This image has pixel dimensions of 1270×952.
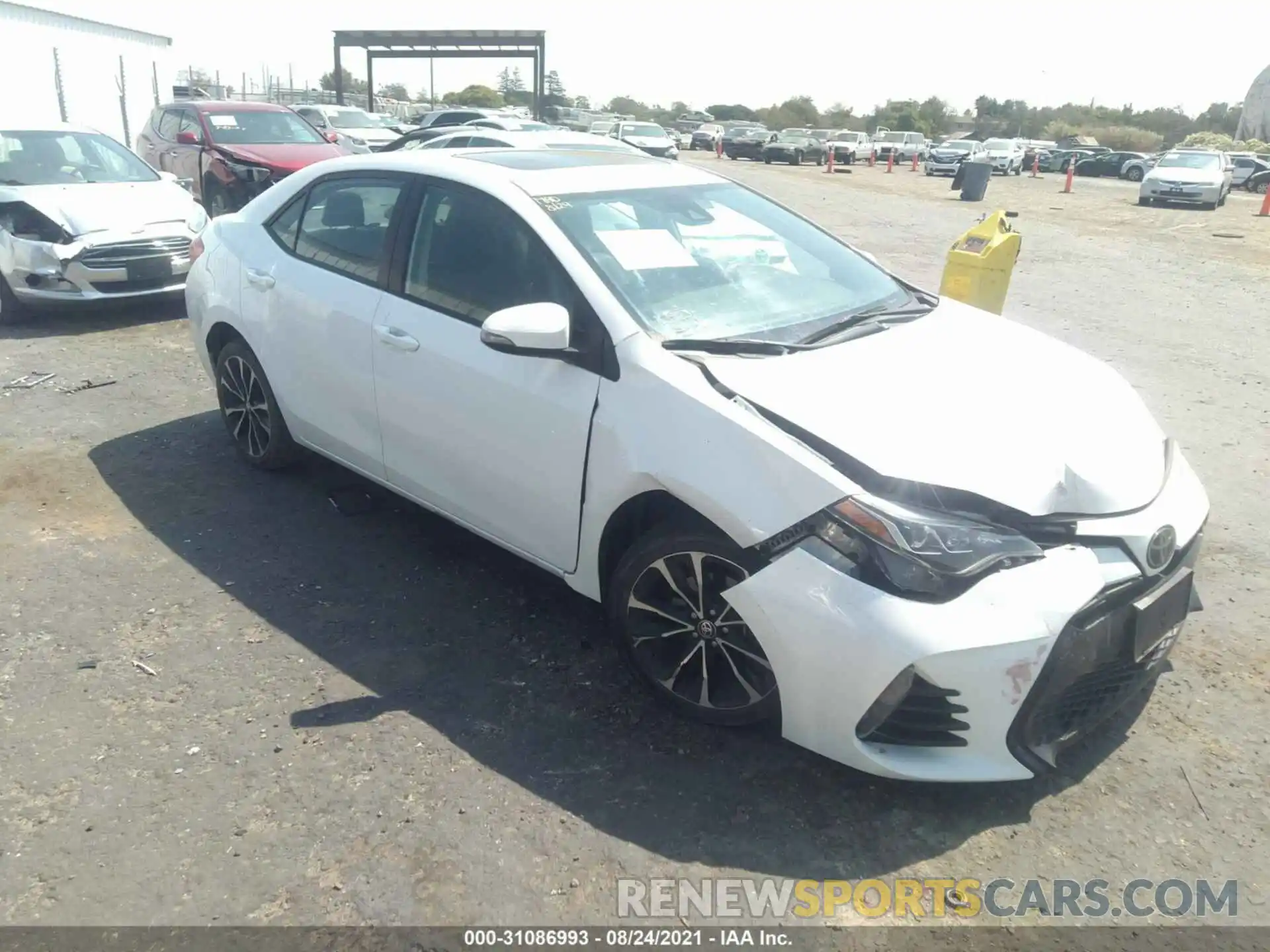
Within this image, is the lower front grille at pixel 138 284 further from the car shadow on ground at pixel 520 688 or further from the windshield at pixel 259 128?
the windshield at pixel 259 128

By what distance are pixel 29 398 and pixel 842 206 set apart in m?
17.1

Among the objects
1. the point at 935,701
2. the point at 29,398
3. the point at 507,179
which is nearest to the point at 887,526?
the point at 935,701

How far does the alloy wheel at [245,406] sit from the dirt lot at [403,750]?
21 centimetres

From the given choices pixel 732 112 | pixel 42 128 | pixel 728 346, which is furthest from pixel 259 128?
pixel 732 112

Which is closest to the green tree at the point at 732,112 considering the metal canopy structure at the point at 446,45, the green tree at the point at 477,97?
the green tree at the point at 477,97

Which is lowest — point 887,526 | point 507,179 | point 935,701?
point 935,701

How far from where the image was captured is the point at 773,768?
9.83ft

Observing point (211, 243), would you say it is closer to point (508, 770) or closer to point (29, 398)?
point (29, 398)

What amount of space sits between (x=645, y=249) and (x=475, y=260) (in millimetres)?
674

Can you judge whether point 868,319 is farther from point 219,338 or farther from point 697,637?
point 219,338

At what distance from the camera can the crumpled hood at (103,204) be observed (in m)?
8.10

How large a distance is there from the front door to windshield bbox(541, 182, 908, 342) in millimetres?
230

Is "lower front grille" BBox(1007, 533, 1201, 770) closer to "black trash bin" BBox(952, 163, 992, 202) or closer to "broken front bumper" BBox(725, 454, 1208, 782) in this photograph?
"broken front bumper" BBox(725, 454, 1208, 782)

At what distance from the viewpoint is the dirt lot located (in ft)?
8.52
